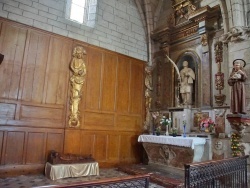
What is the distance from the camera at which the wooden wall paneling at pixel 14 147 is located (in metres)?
5.16

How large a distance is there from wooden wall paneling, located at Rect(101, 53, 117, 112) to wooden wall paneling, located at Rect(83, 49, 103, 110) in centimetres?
19

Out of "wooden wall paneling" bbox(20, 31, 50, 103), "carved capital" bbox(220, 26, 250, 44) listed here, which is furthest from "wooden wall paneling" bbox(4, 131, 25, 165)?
"carved capital" bbox(220, 26, 250, 44)

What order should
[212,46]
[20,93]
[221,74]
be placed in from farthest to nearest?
[212,46]
[221,74]
[20,93]

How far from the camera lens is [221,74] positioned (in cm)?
602

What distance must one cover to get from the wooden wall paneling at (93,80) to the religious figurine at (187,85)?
9.13ft

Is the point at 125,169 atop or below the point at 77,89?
below

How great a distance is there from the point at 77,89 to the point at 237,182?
4.66 m

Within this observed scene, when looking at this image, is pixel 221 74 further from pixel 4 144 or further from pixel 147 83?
pixel 4 144

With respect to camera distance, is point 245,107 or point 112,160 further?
point 112,160

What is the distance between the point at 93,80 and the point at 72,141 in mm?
2016

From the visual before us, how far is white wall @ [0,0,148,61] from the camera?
574cm

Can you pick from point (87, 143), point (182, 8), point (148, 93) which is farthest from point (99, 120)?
point (182, 8)


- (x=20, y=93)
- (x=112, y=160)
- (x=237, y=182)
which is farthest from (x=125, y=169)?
(x=20, y=93)

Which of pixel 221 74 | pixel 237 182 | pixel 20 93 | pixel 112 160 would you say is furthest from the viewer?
pixel 112 160
